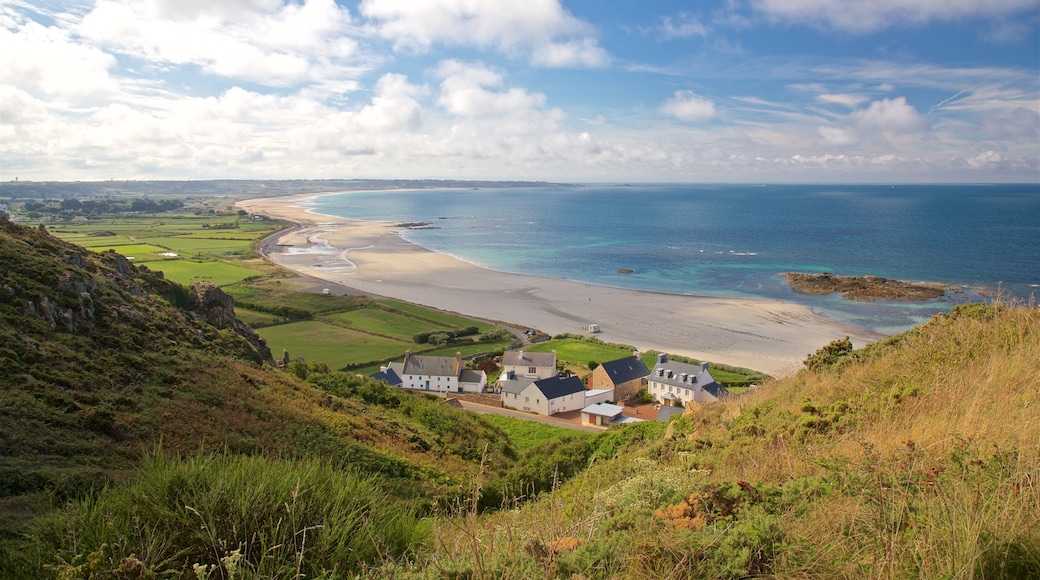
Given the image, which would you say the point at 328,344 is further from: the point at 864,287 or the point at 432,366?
the point at 864,287

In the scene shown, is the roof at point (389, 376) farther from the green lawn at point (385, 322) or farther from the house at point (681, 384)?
the house at point (681, 384)

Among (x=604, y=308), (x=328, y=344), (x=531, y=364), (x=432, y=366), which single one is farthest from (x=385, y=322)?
(x=604, y=308)

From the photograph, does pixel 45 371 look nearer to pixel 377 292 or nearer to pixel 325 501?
pixel 325 501

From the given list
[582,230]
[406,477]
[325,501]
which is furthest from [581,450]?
[582,230]

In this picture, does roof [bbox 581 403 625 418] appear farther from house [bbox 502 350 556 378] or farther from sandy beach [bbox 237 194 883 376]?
sandy beach [bbox 237 194 883 376]

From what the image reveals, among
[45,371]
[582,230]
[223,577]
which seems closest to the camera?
[223,577]

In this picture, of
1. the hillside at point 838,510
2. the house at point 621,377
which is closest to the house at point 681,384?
the house at point 621,377
